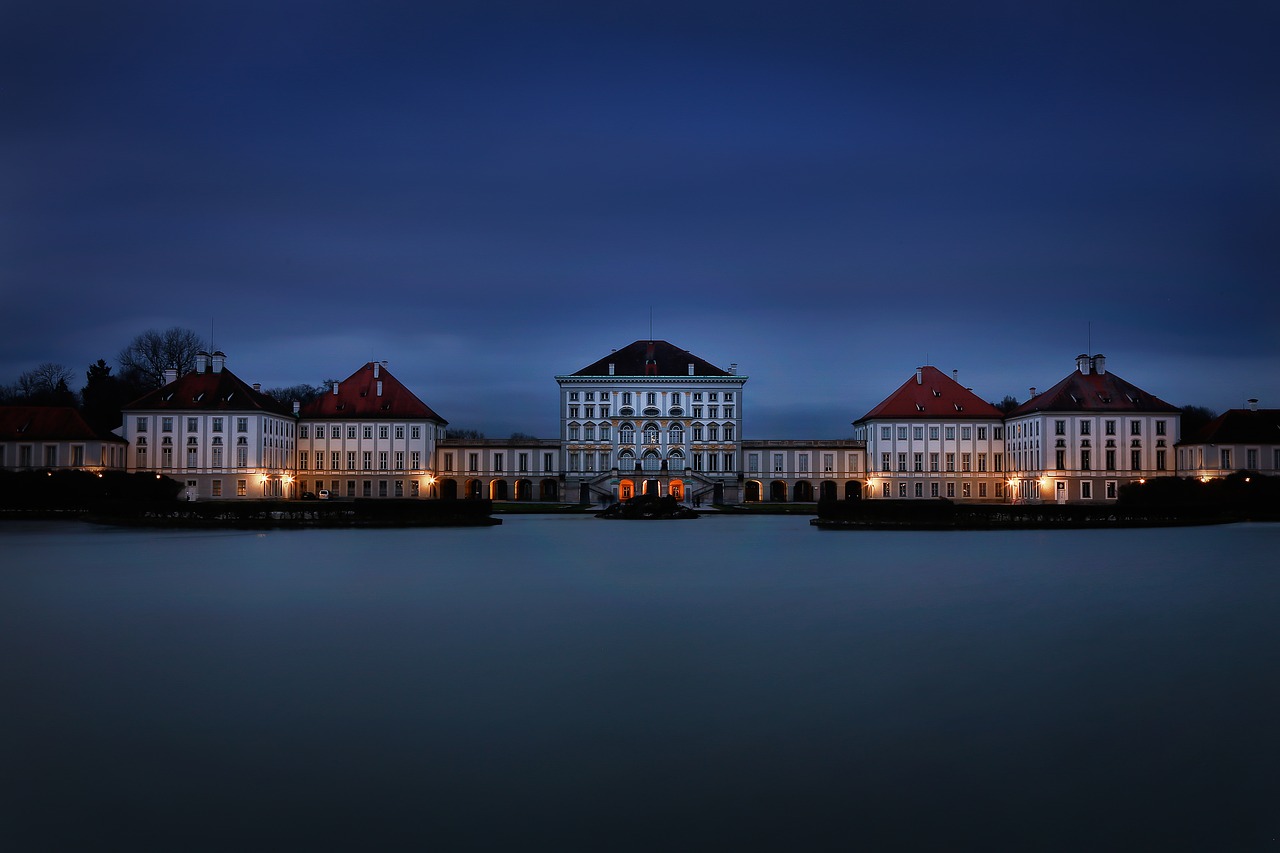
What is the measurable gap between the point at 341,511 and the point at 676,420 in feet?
A: 128

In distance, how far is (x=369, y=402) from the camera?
2864 inches

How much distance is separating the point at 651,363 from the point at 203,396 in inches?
1219

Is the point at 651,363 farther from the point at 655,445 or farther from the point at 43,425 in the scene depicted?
the point at 43,425

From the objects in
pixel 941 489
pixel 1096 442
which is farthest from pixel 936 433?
pixel 1096 442

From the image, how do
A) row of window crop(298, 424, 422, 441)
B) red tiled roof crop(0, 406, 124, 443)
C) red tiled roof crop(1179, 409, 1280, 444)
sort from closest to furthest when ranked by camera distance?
red tiled roof crop(1179, 409, 1280, 444) < red tiled roof crop(0, 406, 124, 443) < row of window crop(298, 424, 422, 441)

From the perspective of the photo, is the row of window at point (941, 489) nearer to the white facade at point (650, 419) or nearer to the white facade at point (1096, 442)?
the white facade at point (1096, 442)

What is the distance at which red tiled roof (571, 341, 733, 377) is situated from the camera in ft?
240

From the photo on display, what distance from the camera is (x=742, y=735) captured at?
310 inches

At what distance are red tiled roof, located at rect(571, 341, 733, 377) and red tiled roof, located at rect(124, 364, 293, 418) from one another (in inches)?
900

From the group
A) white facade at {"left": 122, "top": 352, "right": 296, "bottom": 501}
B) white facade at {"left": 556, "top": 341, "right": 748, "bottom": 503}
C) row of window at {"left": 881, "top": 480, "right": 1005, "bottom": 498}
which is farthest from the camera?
white facade at {"left": 556, "top": 341, "right": 748, "bottom": 503}

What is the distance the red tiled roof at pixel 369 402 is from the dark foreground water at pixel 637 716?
55.4 meters

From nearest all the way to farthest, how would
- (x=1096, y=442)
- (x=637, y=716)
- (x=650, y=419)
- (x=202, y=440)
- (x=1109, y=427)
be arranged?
(x=637, y=716) < (x=1096, y=442) < (x=1109, y=427) < (x=202, y=440) < (x=650, y=419)

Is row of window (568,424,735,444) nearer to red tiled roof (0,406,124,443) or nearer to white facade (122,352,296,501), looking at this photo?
white facade (122,352,296,501)

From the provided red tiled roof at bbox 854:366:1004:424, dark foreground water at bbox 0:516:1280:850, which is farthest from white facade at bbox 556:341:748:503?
dark foreground water at bbox 0:516:1280:850
